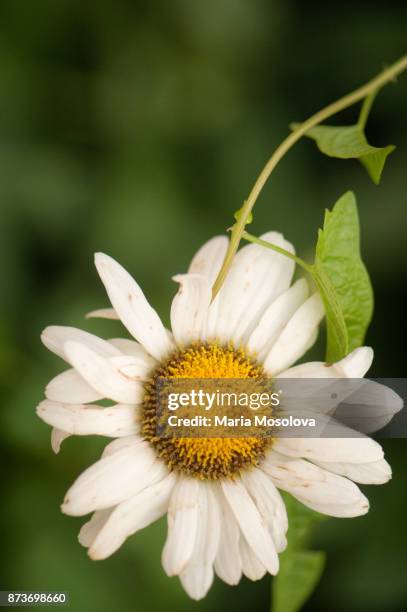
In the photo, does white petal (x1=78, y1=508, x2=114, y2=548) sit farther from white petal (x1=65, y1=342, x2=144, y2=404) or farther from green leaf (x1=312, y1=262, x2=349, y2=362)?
green leaf (x1=312, y1=262, x2=349, y2=362)

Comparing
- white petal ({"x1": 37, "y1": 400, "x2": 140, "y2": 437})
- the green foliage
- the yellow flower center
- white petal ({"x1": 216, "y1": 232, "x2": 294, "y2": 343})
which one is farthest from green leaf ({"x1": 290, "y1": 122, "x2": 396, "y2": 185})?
white petal ({"x1": 37, "y1": 400, "x2": 140, "y2": 437})

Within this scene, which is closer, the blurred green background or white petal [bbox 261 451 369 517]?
white petal [bbox 261 451 369 517]

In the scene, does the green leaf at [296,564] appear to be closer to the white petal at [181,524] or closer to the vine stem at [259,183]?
the white petal at [181,524]

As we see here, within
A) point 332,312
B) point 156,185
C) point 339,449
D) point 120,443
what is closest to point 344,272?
point 332,312

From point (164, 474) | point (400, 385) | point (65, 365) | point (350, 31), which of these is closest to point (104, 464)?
point (164, 474)

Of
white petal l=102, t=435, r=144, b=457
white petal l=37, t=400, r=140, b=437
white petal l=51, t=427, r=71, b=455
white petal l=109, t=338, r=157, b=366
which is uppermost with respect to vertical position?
white petal l=109, t=338, r=157, b=366

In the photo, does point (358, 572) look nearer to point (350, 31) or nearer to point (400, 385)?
point (400, 385)

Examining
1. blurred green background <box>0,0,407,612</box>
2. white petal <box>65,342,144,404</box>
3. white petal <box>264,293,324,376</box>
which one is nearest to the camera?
white petal <box>65,342,144,404</box>
